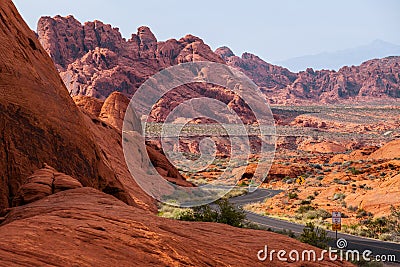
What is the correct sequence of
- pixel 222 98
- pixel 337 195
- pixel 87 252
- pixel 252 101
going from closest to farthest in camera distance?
1. pixel 87 252
2. pixel 337 195
3. pixel 222 98
4. pixel 252 101

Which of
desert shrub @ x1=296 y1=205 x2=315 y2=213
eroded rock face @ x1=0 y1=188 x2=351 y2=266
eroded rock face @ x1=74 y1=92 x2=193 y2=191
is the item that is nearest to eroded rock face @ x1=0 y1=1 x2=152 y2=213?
eroded rock face @ x1=0 y1=188 x2=351 y2=266

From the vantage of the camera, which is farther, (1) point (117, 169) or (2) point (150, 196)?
(2) point (150, 196)

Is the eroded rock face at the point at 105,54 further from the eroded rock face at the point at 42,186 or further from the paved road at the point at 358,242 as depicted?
the eroded rock face at the point at 42,186

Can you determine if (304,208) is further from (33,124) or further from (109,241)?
(109,241)

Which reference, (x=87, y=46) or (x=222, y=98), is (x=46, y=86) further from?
(x=87, y=46)

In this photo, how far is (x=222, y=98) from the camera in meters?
127

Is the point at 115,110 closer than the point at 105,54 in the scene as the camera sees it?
Yes

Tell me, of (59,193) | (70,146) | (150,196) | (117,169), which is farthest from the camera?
(150,196)

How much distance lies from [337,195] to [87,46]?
125300 millimetres

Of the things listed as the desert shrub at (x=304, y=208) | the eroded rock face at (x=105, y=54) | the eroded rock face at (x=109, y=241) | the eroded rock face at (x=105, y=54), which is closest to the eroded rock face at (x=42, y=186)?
the eroded rock face at (x=109, y=241)

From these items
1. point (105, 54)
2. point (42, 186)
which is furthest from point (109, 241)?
point (105, 54)

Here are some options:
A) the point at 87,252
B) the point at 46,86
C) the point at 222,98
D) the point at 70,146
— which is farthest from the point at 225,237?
the point at 222,98

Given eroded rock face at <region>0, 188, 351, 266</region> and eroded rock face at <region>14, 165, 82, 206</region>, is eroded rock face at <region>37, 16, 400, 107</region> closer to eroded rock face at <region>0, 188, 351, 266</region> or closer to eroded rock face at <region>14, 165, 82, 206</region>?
eroded rock face at <region>14, 165, 82, 206</region>

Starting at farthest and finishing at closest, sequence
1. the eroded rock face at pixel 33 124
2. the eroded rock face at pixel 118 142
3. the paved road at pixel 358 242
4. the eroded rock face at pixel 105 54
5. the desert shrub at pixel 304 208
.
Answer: the eroded rock face at pixel 105 54 < the desert shrub at pixel 304 208 < the eroded rock face at pixel 118 142 < the paved road at pixel 358 242 < the eroded rock face at pixel 33 124
